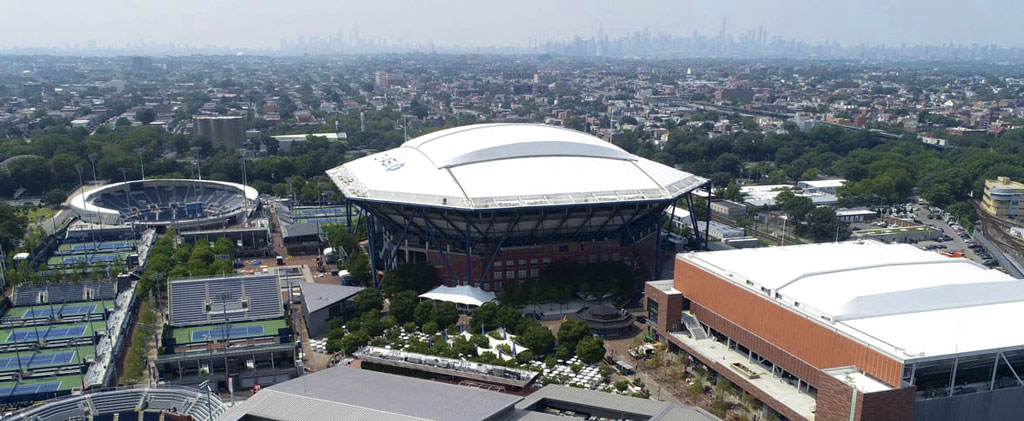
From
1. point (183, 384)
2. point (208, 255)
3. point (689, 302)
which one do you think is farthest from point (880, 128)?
point (183, 384)

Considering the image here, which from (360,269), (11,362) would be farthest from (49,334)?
(360,269)

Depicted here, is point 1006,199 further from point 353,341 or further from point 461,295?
point 353,341

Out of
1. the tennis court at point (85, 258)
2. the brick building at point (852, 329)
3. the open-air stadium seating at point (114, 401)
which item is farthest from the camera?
the tennis court at point (85, 258)

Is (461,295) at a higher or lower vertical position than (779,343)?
lower

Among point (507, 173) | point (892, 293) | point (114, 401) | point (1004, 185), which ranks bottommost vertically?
point (114, 401)

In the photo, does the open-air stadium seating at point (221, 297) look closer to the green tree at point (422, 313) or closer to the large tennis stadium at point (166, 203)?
the green tree at point (422, 313)

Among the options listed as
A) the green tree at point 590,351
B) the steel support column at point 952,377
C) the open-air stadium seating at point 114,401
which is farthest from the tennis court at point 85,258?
the steel support column at point 952,377

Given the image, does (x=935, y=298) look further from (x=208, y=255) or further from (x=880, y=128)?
(x=880, y=128)
